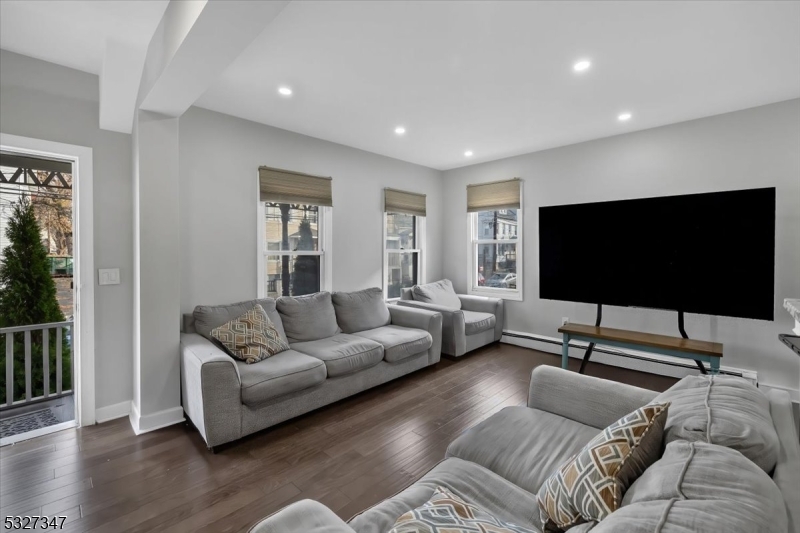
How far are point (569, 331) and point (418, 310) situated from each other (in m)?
1.63

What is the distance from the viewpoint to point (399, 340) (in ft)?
11.6

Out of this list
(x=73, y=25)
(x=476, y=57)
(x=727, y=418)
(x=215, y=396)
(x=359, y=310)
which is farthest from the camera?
(x=359, y=310)

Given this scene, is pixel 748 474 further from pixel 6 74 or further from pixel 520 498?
pixel 6 74

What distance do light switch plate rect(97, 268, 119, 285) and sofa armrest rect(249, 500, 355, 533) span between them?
2661 mm

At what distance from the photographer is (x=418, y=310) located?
4.21 meters

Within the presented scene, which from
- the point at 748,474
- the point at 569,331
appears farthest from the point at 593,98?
the point at 748,474

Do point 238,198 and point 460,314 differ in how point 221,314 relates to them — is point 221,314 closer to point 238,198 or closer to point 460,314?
point 238,198

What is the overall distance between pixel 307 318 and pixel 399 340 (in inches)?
36.8

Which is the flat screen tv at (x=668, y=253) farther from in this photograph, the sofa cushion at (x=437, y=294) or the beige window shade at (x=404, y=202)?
the beige window shade at (x=404, y=202)

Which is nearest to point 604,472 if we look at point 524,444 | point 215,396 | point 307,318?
point 524,444

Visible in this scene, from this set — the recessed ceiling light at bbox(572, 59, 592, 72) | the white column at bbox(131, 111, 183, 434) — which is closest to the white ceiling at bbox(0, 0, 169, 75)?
the white column at bbox(131, 111, 183, 434)

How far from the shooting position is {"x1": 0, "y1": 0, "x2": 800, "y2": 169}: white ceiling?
77.5 inches

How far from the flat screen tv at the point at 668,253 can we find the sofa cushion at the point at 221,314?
294 cm

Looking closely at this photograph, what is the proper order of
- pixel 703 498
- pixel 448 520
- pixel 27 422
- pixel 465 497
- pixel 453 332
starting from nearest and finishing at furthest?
pixel 703 498
pixel 448 520
pixel 465 497
pixel 27 422
pixel 453 332
